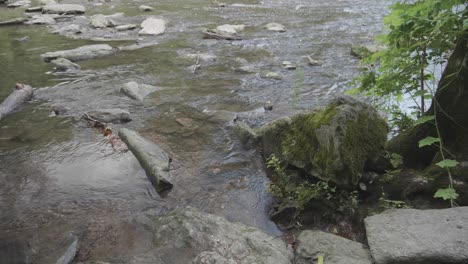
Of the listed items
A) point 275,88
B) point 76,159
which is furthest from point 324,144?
point 275,88

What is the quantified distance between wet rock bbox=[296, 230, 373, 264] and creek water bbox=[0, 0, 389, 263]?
20.0 inches

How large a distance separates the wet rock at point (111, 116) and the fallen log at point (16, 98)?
158 cm

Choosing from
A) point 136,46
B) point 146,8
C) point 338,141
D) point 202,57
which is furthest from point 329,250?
point 146,8

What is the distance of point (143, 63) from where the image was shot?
33.6 ft

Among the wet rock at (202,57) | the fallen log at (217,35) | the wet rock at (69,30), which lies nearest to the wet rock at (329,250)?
the wet rock at (202,57)

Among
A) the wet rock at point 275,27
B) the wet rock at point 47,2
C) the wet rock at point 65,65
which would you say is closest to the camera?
the wet rock at point 65,65

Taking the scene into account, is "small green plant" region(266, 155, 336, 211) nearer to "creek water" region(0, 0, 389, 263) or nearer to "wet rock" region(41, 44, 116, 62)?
"creek water" region(0, 0, 389, 263)

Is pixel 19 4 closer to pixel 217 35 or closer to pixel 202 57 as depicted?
pixel 217 35

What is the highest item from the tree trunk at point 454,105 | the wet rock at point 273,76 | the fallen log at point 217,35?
the tree trunk at point 454,105

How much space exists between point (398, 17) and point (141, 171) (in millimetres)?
3682

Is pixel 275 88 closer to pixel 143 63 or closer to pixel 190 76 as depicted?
pixel 190 76

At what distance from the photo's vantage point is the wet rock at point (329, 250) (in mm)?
3289

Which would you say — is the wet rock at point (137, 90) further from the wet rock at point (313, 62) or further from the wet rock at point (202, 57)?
the wet rock at point (313, 62)

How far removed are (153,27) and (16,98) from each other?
263 inches
